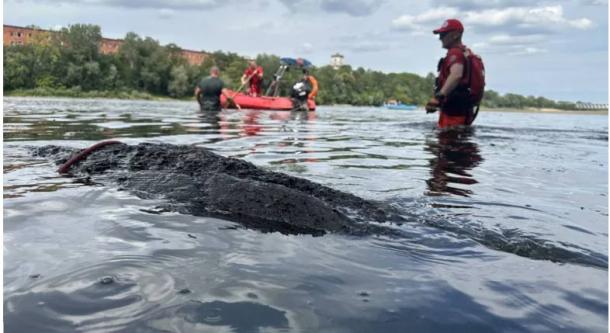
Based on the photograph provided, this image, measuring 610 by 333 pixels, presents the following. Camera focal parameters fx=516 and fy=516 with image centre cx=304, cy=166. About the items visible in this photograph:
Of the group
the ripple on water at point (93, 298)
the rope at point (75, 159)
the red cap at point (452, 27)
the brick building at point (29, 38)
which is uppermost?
the brick building at point (29, 38)

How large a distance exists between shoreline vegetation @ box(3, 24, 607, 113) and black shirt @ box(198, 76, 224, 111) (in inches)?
1449

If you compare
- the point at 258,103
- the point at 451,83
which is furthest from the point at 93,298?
the point at 258,103

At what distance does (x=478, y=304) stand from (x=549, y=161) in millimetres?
5617

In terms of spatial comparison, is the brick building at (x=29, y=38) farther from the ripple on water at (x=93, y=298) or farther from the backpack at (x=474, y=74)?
the ripple on water at (x=93, y=298)

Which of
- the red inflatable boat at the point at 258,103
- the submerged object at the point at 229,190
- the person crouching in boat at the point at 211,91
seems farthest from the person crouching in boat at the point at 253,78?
the submerged object at the point at 229,190

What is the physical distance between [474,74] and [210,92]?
12005mm

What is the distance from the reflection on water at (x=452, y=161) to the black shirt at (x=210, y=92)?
440 inches

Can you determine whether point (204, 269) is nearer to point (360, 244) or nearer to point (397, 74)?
point (360, 244)

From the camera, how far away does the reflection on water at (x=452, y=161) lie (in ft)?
14.9

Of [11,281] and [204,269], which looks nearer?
[11,281]

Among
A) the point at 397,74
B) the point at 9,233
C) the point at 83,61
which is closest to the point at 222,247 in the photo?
the point at 9,233

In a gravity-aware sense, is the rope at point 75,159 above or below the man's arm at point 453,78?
below

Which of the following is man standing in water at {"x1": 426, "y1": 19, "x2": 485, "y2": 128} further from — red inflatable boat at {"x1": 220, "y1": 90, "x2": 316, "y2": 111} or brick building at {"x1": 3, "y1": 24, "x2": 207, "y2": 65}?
brick building at {"x1": 3, "y1": 24, "x2": 207, "y2": 65}

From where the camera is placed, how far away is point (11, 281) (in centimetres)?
202
